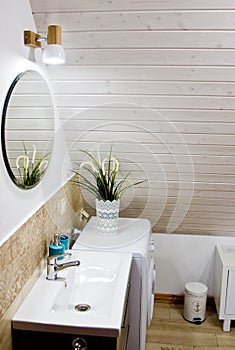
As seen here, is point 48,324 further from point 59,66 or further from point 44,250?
point 59,66

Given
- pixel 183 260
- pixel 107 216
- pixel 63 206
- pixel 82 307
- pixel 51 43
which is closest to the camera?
pixel 51 43

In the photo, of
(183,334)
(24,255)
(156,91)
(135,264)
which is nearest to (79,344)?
(24,255)

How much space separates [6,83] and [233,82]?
119 centimetres

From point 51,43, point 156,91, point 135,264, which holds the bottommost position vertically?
point 135,264

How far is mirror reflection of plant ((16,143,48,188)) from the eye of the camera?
194 centimetres

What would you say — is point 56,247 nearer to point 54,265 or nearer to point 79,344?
point 54,265

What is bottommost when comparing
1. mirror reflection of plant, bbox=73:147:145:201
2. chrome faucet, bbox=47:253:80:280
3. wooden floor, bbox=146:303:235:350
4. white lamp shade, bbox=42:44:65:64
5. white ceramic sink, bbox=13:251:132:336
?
wooden floor, bbox=146:303:235:350

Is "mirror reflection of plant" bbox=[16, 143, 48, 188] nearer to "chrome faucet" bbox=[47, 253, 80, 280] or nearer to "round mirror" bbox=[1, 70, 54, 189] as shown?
"round mirror" bbox=[1, 70, 54, 189]

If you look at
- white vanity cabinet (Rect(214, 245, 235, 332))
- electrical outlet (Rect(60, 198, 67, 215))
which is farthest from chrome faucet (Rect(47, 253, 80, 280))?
white vanity cabinet (Rect(214, 245, 235, 332))

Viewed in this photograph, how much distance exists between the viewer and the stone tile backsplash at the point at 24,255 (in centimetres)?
176

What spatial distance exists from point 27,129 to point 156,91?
2.52 ft

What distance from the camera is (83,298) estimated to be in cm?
211

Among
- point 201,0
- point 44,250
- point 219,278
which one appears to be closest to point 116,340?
point 44,250

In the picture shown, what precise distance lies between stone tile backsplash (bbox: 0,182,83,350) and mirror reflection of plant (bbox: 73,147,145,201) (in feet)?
0.85
